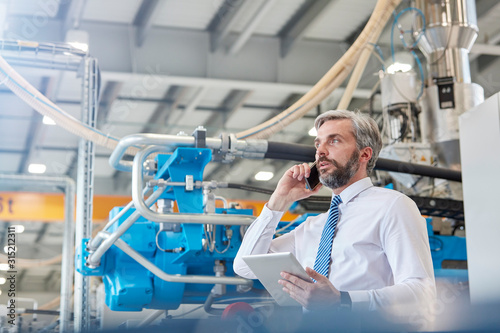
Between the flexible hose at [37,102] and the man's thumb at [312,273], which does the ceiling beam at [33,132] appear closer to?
the flexible hose at [37,102]

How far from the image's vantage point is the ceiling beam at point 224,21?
6.75 m

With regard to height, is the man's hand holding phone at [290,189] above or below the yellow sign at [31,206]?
below

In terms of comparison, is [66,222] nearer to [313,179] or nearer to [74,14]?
[74,14]

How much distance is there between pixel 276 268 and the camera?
57.8 inches

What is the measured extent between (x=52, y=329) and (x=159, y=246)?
2.15 m

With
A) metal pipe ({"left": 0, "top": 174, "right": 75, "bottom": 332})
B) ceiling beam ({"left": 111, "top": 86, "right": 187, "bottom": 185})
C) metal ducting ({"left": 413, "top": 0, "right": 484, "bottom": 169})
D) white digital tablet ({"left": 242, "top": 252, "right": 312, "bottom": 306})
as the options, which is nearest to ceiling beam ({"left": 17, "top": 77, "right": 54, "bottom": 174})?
ceiling beam ({"left": 111, "top": 86, "right": 187, "bottom": 185})

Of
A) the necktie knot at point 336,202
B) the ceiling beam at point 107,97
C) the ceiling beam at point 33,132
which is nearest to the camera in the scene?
the necktie knot at point 336,202

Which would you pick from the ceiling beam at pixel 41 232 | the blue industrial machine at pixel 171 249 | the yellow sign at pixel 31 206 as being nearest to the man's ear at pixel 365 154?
the blue industrial machine at pixel 171 249

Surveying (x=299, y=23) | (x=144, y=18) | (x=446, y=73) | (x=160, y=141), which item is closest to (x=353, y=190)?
(x=160, y=141)

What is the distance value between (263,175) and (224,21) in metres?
6.11

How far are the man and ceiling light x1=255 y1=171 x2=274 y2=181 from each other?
1042 cm

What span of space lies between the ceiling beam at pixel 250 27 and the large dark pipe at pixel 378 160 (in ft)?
12.1

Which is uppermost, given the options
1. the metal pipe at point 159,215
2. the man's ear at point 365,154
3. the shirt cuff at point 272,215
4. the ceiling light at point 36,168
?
the ceiling light at point 36,168

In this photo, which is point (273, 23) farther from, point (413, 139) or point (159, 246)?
point (159, 246)
